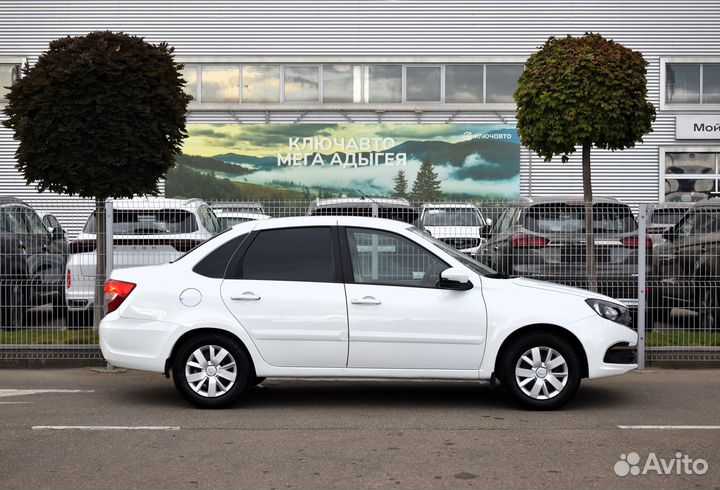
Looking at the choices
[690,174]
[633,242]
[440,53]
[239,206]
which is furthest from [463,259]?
[690,174]

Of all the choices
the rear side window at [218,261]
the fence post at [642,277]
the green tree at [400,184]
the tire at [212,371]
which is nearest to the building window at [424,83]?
the green tree at [400,184]

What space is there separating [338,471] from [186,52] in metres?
24.8

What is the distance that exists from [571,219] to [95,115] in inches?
219

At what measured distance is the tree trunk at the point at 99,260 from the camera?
38.2 feet

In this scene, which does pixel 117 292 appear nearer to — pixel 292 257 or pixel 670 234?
pixel 292 257

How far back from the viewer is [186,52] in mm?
29719

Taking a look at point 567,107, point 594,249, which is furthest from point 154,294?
point 567,107

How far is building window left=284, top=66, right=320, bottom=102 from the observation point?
98.5ft

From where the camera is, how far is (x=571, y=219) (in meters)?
11.7

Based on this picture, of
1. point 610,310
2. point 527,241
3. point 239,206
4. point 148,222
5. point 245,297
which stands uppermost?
point 239,206

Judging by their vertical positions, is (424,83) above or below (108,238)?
above

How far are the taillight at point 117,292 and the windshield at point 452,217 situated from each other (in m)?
4.27

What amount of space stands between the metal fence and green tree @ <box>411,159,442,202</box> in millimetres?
18130

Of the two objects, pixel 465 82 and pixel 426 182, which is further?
pixel 426 182
